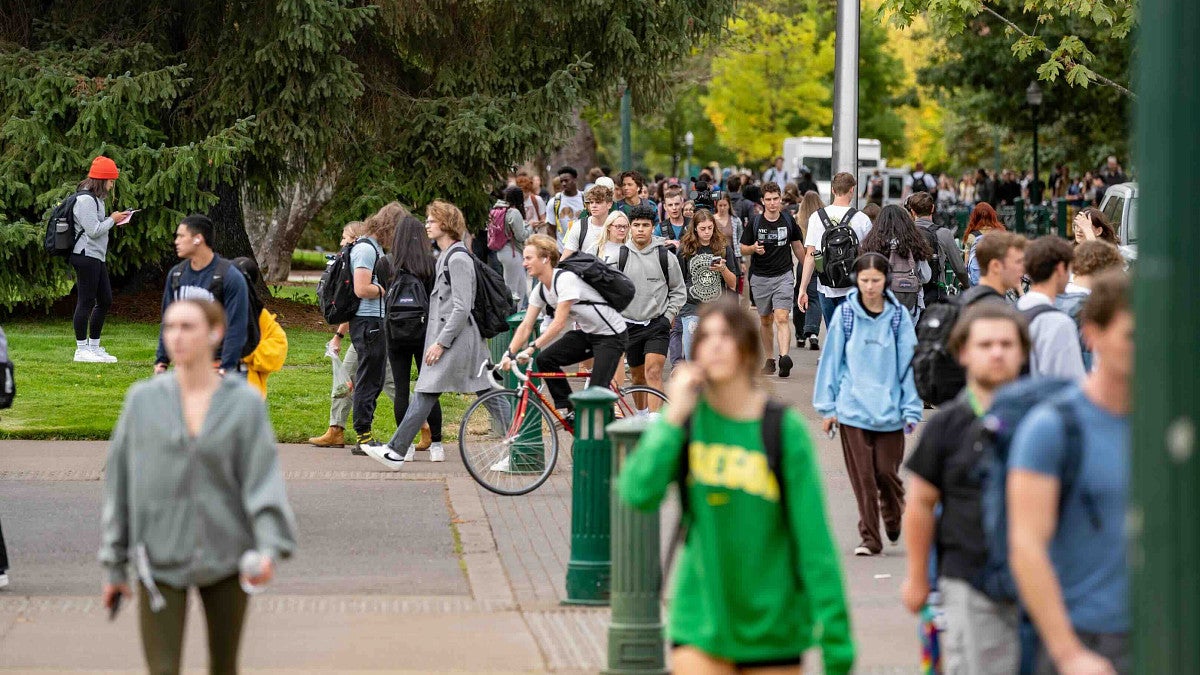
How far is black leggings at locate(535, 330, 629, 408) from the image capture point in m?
11.1

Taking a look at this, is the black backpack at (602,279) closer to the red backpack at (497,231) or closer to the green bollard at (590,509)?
the green bollard at (590,509)

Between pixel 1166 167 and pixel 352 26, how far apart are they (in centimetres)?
1514

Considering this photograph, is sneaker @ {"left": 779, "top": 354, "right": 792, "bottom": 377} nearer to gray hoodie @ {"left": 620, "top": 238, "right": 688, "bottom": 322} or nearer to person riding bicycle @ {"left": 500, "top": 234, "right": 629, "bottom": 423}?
gray hoodie @ {"left": 620, "top": 238, "right": 688, "bottom": 322}

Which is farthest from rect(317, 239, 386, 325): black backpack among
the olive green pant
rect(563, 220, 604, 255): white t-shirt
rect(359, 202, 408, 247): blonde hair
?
the olive green pant

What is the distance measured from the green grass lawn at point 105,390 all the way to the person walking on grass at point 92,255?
0.31m

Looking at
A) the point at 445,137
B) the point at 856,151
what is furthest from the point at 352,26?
the point at 856,151

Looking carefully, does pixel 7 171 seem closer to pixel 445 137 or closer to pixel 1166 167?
pixel 445 137

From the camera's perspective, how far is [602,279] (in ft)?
36.0

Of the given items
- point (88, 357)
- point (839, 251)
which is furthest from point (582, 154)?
point (839, 251)

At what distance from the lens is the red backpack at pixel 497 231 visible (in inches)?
726

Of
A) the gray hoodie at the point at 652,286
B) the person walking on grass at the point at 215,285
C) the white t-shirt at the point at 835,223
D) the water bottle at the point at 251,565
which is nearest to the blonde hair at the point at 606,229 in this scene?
the gray hoodie at the point at 652,286

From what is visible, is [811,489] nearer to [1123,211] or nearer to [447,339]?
[447,339]

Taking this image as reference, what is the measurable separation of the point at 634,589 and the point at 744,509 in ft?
7.72

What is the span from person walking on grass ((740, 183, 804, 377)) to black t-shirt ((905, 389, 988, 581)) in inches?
435
